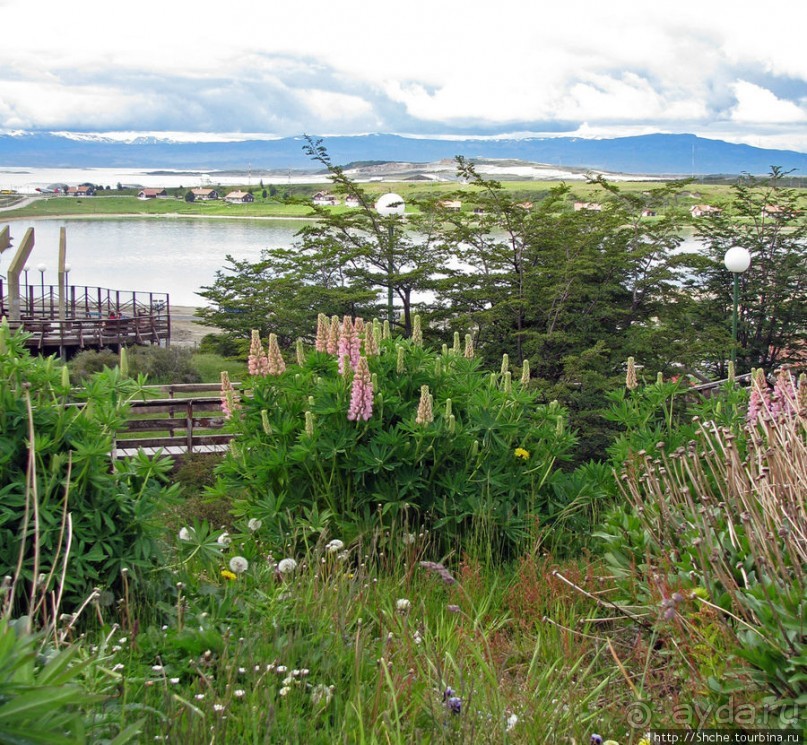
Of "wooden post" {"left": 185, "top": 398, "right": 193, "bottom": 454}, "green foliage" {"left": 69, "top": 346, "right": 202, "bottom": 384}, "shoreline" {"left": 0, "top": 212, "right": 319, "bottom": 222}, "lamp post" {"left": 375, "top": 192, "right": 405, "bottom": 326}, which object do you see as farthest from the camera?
"shoreline" {"left": 0, "top": 212, "right": 319, "bottom": 222}

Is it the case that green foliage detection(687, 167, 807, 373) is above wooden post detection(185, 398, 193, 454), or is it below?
above

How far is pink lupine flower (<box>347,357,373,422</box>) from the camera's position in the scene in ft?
15.4

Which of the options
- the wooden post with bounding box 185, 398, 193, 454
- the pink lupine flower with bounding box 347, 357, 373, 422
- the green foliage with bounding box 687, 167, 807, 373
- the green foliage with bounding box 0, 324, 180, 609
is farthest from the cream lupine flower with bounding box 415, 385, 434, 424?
the green foliage with bounding box 687, 167, 807, 373

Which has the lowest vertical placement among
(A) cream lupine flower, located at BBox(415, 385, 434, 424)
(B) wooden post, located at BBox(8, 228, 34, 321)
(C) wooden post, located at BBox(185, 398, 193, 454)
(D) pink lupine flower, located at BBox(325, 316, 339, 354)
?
(C) wooden post, located at BBox(185, 398, 193, 454)

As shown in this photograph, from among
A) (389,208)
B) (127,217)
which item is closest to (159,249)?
(127,217)

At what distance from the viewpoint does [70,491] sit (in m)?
3.24

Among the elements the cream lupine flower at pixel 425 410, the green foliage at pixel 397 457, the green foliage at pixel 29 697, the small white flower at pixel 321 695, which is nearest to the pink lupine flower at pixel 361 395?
the green foliage at pixel 397 457

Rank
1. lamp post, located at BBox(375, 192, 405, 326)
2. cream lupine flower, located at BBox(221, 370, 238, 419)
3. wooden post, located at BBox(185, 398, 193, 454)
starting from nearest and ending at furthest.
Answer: cream lupine flower, located at BBox(221, 370, 238, 419), lamp post, located at BBox(375, 192, 405, 326), wooden post, located at BBox(185, 398, 193, 454)

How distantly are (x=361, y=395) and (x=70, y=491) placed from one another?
1830 millimetres

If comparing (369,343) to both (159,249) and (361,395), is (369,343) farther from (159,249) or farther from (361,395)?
(159,249)

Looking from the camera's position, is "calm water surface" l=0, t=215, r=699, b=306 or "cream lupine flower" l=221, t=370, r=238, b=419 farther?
"calm water surface" l=0, t=215, r=699, b=306

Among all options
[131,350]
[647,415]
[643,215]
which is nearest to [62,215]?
[131,350]

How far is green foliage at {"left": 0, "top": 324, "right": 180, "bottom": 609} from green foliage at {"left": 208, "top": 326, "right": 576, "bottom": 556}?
Result: 129 cm

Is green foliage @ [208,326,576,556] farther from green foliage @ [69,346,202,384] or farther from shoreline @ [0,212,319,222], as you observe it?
shoreline @ [0,212,319,222]
